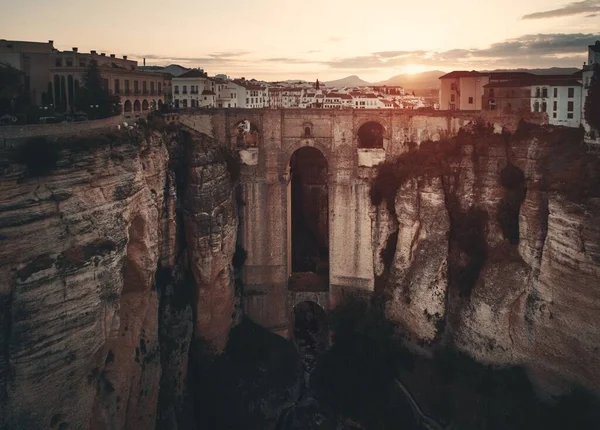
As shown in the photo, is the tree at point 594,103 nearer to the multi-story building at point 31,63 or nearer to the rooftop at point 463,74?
the rooftop at point 463,74

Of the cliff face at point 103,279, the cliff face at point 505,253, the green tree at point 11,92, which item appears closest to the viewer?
the cliff face at point 103,279

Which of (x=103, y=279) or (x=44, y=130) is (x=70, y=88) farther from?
(x=103, y=279)

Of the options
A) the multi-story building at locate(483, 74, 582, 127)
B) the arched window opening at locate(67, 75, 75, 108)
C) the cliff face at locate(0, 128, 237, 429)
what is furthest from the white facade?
the arched window opening at locate(67, 75, 75, 108)

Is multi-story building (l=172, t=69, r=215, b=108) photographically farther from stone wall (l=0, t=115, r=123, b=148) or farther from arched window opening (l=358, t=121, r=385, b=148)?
stone wall (l=0, t=115, r=123, b=148)

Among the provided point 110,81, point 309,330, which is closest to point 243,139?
point 110,81

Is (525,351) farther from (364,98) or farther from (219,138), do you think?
(364,98)

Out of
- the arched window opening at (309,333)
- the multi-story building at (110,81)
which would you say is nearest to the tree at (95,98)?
the multi-story building at (110,81)
